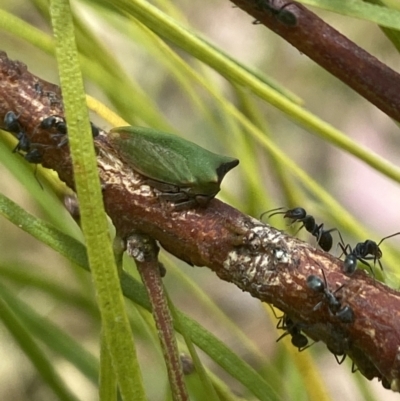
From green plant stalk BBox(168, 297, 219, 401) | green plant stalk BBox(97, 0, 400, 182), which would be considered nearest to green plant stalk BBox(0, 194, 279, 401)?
green plant stalk BBox(168, 297, 219, 401)

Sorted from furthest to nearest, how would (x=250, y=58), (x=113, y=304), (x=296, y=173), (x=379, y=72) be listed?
(x=250, y=58) < (x=296, y=173) < (x=379, y=72) < (x=113, y=304)

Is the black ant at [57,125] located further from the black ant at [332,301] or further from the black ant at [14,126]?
the black ant at [332,301]

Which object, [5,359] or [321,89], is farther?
[321,89]

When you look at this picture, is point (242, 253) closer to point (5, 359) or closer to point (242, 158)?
point (242, 158)

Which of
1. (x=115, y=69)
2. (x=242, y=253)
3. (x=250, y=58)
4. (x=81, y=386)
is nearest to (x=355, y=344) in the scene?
(x=242, y=253)

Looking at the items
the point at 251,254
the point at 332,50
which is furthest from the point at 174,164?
the point at 332,50

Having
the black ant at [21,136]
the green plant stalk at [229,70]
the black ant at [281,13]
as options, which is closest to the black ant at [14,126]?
the black ant at [21,136]

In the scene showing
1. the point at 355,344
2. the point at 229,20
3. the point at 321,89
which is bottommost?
the point at 355,344
